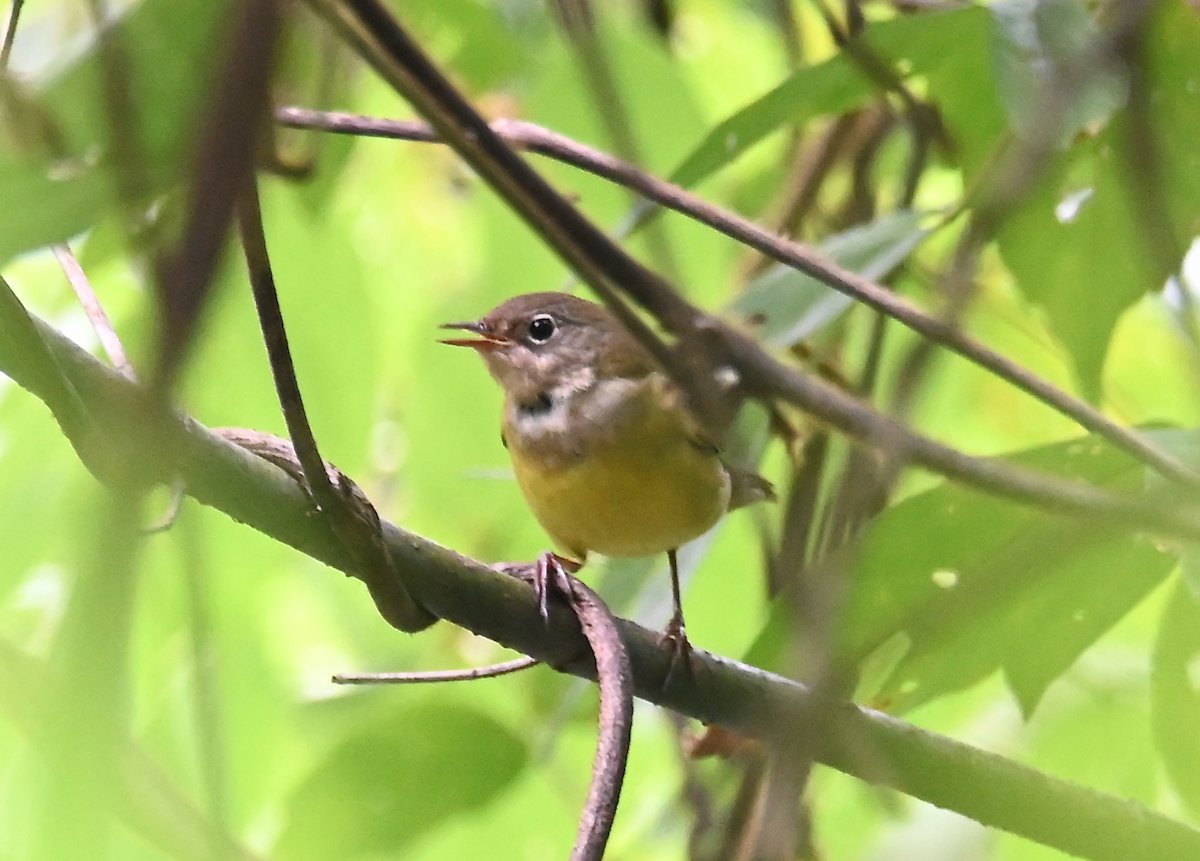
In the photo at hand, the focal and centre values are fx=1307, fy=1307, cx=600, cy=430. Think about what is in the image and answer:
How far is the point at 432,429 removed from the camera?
219 centimetres

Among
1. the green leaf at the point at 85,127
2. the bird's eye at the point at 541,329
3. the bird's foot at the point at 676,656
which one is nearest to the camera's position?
the bird's foot at the point at 676,656

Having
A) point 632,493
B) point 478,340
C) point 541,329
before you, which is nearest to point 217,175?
point 632,493

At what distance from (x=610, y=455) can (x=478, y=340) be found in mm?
313

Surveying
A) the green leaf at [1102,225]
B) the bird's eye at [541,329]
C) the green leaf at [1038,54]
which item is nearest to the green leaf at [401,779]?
the green leaf at [1102,225]

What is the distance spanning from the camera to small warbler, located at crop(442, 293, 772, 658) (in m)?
2.02

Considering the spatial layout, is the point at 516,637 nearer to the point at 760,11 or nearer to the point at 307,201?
the point at 307,201

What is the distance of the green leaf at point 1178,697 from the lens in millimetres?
1396

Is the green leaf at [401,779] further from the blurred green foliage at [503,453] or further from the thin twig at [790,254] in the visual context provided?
the thin twig at [790,254]

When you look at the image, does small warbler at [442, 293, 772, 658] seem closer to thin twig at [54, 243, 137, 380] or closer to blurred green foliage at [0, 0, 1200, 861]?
blurred green foliage at [0, 0, 1200, 861]

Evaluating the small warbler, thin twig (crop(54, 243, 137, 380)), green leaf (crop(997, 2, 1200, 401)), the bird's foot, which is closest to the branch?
the bird's foot

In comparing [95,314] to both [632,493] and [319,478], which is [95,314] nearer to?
[319,478]

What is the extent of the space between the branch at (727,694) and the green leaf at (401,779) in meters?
0.45

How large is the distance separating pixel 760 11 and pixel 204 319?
1.71m

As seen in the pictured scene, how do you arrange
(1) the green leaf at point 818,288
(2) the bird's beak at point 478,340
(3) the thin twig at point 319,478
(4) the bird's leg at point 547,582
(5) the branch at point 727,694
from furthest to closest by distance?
(2) the bird's beak at point 478,340
(1) the green leaf at point 818,288
(4) the bird's leg at point 547,582
(5) the branch at point 727,694
(3) the thin twig at point 319,478
